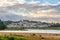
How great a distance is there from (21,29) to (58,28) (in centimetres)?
868

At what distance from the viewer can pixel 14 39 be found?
27234 millimetres

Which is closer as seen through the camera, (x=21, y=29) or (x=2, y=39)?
(x=2, y=39)

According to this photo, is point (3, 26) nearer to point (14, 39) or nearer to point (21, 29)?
point (21, 29)

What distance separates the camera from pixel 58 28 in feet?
205

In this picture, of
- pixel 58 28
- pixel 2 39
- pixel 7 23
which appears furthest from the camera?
pixel 58 28

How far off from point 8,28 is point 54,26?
10383 millimetres

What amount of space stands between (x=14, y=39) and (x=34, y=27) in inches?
1409

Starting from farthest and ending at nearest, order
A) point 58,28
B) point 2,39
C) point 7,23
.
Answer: point 58,28 → point 7,23 → point 2,39

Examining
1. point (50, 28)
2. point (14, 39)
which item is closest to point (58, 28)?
point (50, 28)

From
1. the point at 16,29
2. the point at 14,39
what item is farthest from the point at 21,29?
the point at 14,39

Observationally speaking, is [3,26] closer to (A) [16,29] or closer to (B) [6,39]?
(A) [16,29]

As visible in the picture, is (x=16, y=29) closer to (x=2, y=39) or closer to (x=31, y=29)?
(x=31, y=29)

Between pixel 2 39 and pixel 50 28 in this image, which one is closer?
pixel 2 39

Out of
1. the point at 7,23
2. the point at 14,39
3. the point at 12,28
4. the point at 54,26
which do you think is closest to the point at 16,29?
the point at 12,28
